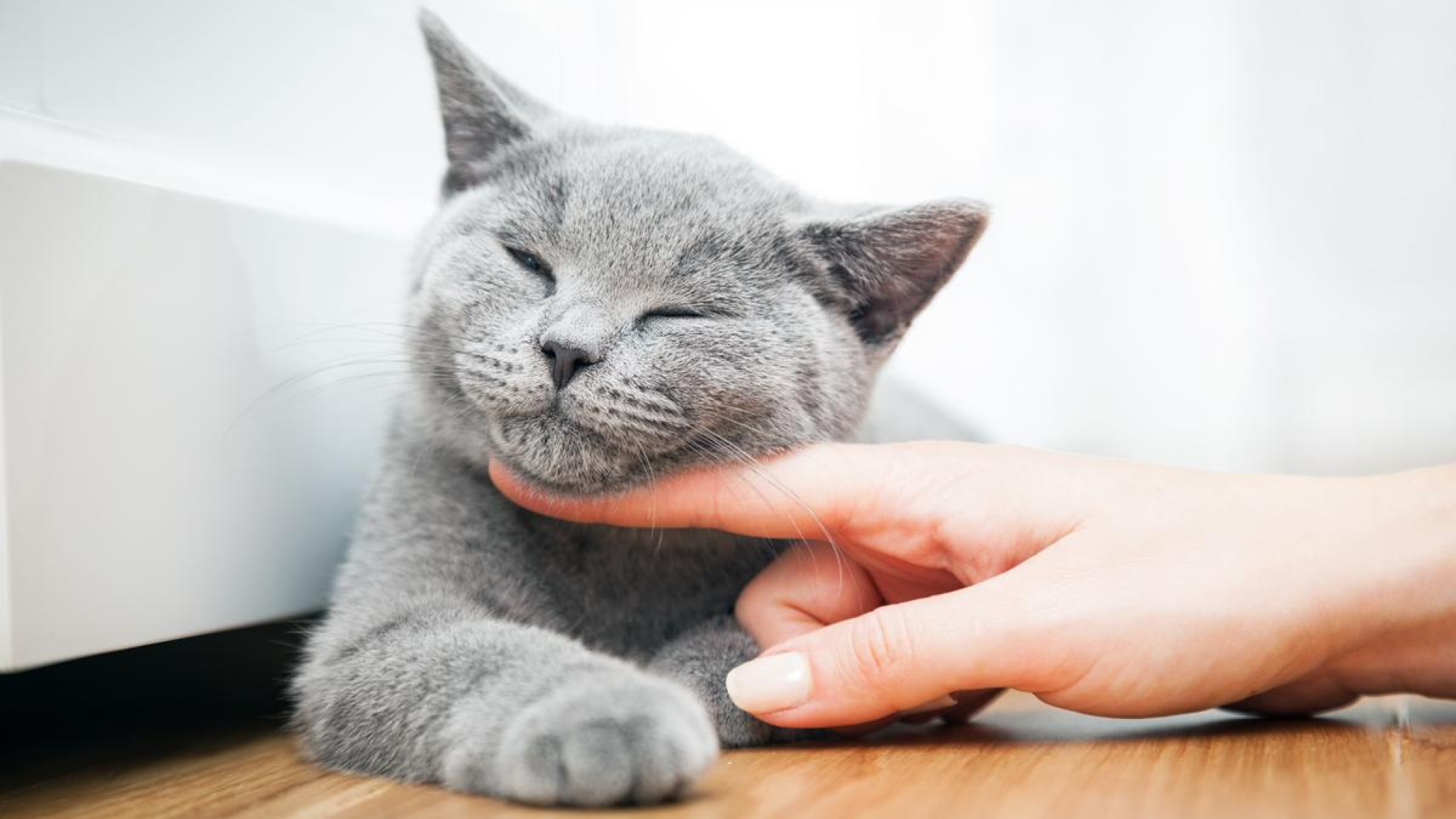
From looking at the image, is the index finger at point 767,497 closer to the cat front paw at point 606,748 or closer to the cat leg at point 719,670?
the cat leg at point 719,670

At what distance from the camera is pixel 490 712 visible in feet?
2.47

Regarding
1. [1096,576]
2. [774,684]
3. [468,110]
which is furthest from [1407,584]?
[468,110]

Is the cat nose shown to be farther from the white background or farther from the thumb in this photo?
the white background

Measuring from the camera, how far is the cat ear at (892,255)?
3.20 feet

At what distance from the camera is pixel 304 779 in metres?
0.84

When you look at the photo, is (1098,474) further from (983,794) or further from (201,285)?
(201,285)

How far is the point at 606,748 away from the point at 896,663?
9.5 inches

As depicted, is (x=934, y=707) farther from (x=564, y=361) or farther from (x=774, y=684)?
(x=564, y=361)

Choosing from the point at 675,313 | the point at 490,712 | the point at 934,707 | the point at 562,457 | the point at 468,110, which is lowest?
the point at 934,707

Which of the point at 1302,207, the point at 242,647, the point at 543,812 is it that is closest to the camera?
the point at 543,812

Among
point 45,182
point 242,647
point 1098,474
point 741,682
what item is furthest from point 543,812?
point 242,647

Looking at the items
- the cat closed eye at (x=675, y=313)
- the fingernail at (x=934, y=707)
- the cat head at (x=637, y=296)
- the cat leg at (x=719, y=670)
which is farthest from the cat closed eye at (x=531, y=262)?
the fingernail at (x=934, y=707)

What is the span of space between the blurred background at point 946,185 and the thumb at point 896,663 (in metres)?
0.53

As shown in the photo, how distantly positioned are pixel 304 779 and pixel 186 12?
71cm
